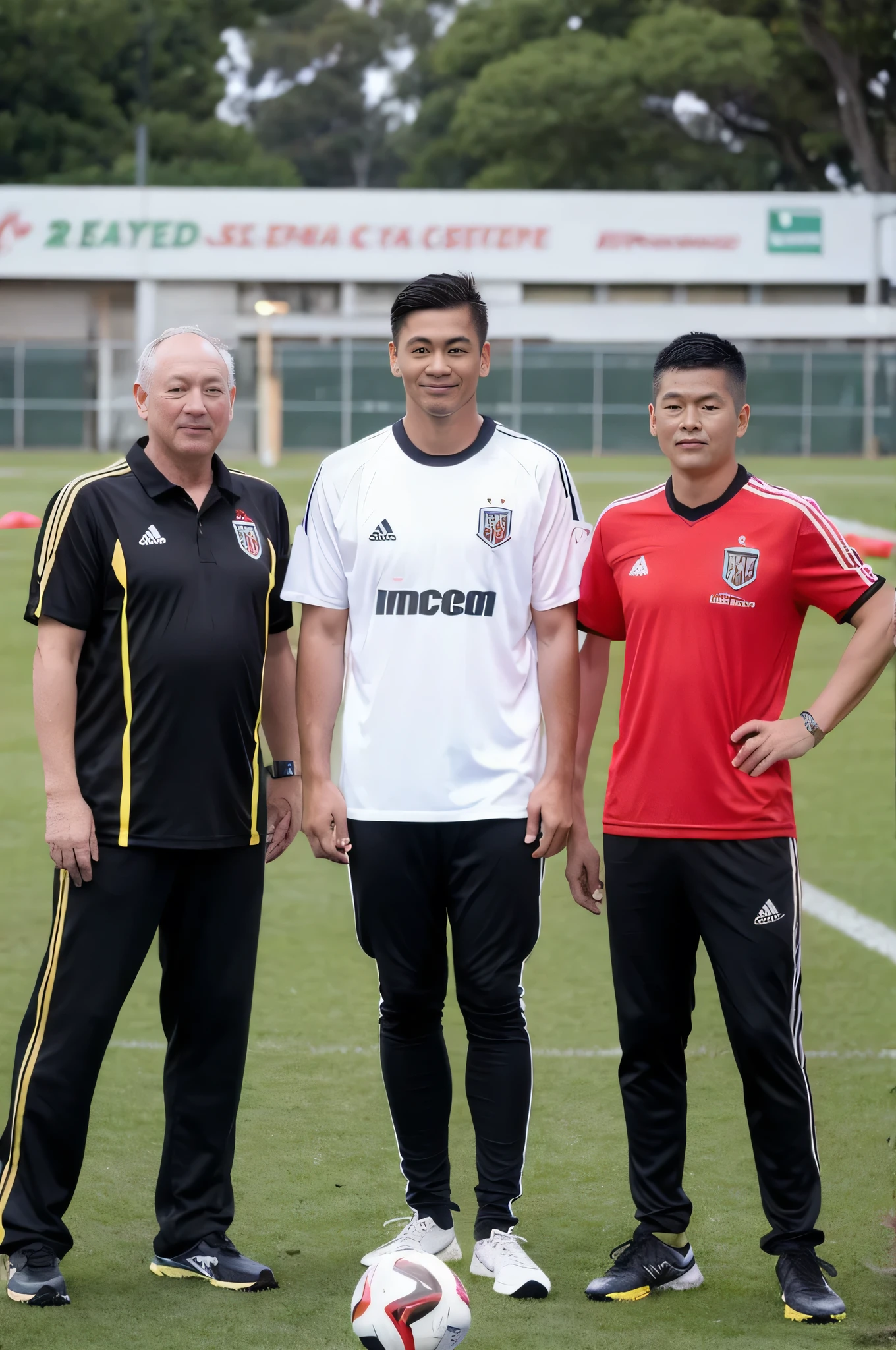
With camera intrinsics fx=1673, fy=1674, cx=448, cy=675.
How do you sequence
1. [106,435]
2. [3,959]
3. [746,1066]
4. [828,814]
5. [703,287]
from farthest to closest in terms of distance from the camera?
[703,287] → [106,435] → [828,814] → [3,959] → [746,1066]

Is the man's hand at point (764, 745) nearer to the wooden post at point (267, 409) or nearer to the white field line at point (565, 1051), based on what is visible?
the white field line at point (565, 1051)

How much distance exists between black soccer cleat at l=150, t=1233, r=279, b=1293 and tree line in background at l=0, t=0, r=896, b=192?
39479mm

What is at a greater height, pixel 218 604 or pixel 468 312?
pixel 468 312

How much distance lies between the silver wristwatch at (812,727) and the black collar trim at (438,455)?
85 centimetres

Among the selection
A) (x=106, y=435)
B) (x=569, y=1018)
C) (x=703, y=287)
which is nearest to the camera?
(x=569, y=1018)

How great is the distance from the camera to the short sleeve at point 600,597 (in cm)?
343

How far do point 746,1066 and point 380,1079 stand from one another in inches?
65.7

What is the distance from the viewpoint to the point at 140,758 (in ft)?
Answer: 10.9

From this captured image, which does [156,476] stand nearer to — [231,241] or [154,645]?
[154,645]

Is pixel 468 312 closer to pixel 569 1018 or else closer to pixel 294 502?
pixel 569 1018

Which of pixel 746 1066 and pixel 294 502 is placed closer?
pixel 746 1066

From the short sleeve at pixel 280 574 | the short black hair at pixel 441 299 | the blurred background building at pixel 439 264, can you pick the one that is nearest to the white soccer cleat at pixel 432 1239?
the short sleeve at pixel 280 574

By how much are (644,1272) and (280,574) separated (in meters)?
1.60

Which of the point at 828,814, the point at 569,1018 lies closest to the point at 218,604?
the point at 569,1018
